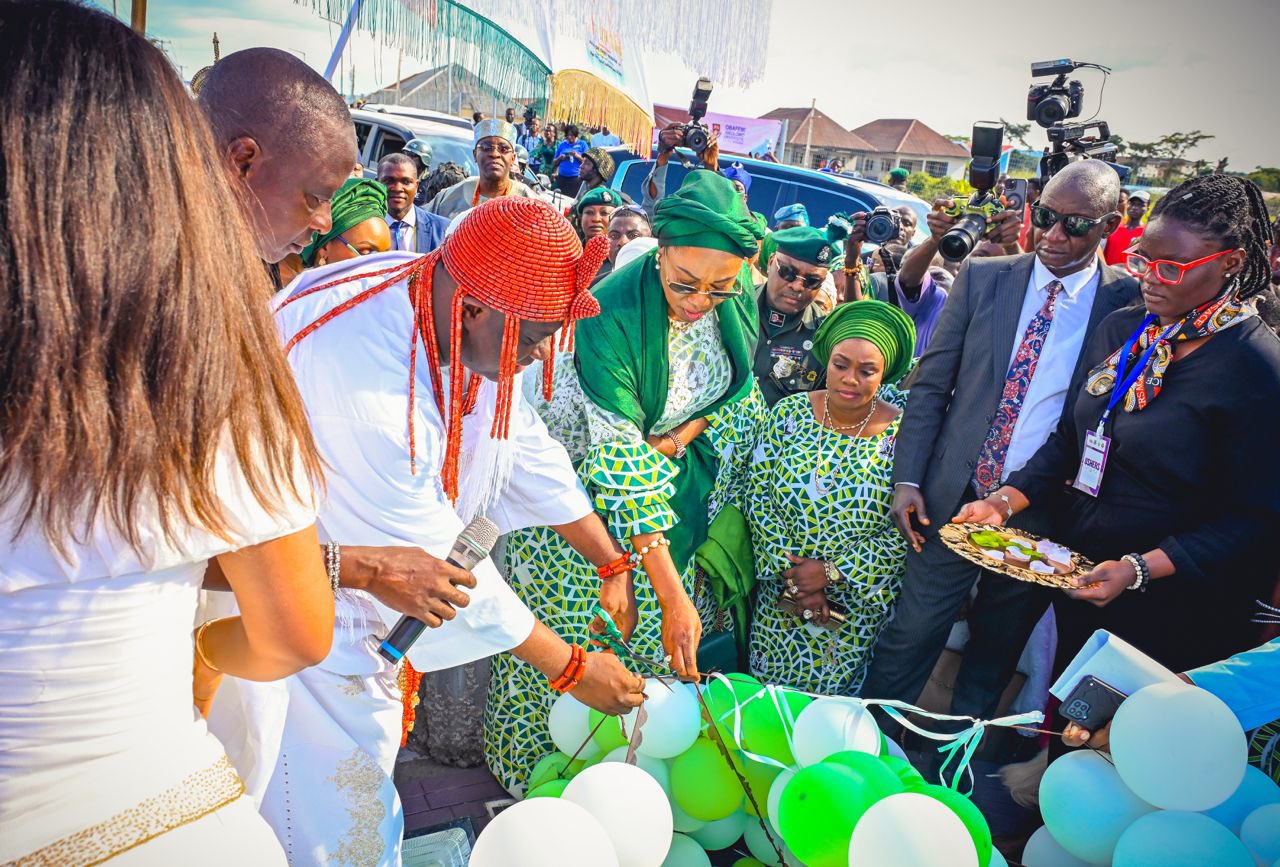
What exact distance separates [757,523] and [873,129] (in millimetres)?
59387

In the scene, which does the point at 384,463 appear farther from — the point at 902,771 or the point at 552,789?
the point at 902,771

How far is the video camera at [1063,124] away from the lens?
14.4ft

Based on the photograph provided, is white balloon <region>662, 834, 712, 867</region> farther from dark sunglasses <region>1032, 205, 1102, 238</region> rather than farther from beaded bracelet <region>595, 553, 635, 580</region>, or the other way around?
dark sunglasses <region>1032, 205, 1102, 238</region>

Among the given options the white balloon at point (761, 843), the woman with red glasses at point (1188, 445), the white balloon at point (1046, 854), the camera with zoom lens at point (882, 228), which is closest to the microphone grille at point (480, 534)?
the white balloon at point (761, 843)

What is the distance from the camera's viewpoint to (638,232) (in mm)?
4586

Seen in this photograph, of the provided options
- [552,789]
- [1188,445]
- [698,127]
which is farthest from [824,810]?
[698,127]

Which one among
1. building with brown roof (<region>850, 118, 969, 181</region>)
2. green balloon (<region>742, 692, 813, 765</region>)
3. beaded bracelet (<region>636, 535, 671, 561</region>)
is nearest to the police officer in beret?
beaded bracelet (<region>636, 535, 671, 561</region>)

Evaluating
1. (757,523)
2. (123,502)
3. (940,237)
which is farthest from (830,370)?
(123,502)

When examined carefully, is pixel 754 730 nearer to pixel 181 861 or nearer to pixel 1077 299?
pixel 181 861

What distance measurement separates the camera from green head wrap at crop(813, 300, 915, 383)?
304 centimetres

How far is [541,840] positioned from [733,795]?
698 mm

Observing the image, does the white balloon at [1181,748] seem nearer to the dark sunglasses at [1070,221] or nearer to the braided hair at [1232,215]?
the braided hair at [1232,215]

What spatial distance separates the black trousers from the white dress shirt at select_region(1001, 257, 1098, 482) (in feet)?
0.83

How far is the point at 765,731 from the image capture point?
215 centimetres
